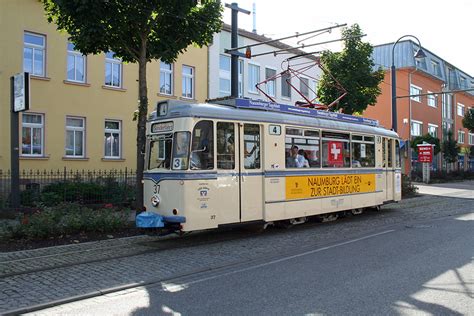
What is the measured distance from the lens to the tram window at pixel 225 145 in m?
10.1

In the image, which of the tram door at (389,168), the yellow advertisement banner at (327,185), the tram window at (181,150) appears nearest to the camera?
the tram window at (181,150)

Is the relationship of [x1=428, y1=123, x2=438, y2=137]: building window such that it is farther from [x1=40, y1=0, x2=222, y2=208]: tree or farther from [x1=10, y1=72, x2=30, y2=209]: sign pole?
[x1=10, y1=72, x2=30, y2=209]: sign pole

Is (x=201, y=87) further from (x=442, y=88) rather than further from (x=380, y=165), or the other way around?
(x=442, y=88)

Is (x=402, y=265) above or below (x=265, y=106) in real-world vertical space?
below

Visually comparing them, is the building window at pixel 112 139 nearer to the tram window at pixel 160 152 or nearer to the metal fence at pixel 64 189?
the metal fence at pixel 64 189

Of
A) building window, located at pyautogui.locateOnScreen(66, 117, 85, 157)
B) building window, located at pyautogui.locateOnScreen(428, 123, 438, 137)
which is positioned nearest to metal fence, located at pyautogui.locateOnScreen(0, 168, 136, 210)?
building window, located at pyautogui.locateOnScreen(66, 117, 85, 157)

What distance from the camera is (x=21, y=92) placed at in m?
13.1

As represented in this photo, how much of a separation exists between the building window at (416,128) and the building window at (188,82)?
2562cm

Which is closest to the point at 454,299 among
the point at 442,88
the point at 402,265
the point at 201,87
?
the point at 402,265

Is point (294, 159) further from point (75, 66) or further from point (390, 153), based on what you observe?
point (75, 66)

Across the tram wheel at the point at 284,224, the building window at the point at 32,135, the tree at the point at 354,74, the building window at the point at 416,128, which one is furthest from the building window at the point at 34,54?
the building window at the point at 416,128

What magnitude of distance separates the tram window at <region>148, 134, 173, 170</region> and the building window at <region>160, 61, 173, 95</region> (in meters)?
13.1

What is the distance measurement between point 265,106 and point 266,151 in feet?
3.85

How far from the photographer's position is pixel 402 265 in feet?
25.3
